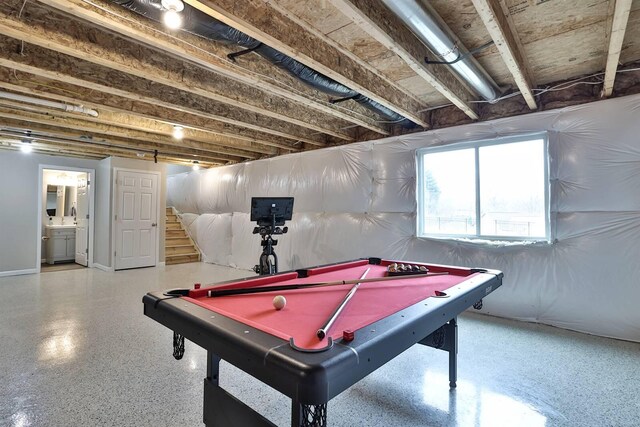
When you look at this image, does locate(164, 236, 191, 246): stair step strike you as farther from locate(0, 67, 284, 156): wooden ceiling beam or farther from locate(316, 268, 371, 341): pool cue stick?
locate(316, 268, 371, 341): pool cue stick

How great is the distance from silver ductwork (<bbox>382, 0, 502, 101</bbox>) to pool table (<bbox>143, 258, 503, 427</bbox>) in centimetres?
156

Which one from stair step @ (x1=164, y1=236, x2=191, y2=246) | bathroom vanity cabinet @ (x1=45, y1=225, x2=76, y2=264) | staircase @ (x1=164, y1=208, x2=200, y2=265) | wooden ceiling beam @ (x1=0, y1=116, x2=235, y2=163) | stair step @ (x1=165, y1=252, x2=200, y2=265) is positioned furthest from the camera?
stair step @ (x1=164, y1=236, x2=191, y2=246)

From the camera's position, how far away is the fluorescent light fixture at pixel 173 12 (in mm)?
1619

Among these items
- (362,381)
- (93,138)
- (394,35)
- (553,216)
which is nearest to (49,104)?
(93,138)

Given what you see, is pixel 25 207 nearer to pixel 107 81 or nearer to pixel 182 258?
pixel 182 258

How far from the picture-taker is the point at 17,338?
109 inches

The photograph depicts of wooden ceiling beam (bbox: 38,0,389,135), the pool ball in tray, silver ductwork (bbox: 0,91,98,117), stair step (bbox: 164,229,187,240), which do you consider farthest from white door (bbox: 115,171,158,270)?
the pool ball in tray

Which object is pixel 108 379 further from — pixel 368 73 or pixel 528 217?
pixel 528 217

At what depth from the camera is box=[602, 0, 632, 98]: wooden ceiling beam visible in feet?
5.49

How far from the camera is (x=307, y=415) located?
1.08 m

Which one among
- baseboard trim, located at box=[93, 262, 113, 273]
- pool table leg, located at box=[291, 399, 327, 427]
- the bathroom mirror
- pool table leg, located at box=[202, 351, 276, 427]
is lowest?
baseboard trim, located at box=[93, 262, 113, 273]

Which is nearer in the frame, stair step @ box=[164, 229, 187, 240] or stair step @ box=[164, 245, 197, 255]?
stair step @ box=[164, 245, 197, 255]

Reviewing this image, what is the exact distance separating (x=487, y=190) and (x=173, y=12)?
345cm

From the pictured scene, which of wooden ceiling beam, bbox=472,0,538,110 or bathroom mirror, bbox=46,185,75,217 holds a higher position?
wooden ceiling beam, bbox=472,0,538,110
